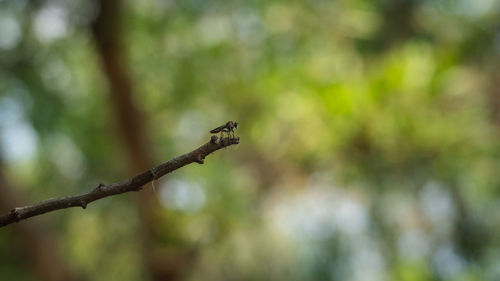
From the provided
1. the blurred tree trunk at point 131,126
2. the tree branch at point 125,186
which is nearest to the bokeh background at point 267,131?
the blurred tree trunk at point 131,126

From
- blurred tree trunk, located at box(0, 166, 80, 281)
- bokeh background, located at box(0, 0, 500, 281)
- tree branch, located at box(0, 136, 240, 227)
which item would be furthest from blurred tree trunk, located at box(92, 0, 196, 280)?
tree branch, located at box(0, 136, 240, 227)

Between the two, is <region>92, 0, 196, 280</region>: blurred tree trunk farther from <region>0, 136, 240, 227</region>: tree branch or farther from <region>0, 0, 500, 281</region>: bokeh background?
<region>0, 136, 240, 227</region>: tree branch

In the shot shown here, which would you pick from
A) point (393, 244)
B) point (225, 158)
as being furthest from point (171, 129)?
point (393, 244)

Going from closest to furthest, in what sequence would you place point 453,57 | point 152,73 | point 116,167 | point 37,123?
point 453,57 < point 37,123 < point 152,73 < point 116,167

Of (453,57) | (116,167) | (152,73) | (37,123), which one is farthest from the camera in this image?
(116,167)

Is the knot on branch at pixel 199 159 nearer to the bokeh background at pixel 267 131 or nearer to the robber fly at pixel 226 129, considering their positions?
the robber fly at pixel 226 129

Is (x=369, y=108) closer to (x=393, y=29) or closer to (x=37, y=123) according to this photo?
(x=393, y=29)
